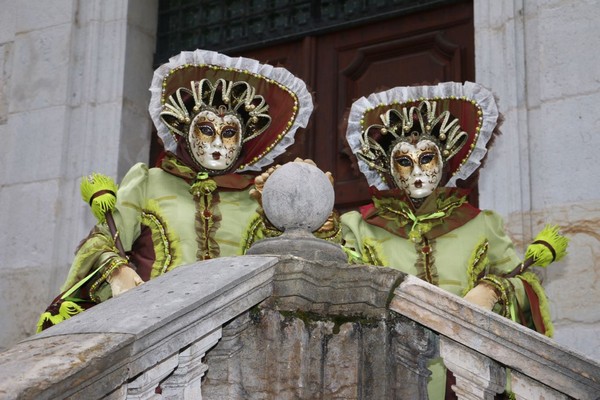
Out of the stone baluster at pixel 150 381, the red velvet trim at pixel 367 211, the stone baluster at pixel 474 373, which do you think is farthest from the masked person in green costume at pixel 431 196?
the stone baluster at pixel 150 381

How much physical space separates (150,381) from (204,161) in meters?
1.96

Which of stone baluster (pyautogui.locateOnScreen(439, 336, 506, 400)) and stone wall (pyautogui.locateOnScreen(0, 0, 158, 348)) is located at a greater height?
stone wall (pyautogui.locateOnScreen(0, 0, 158, 348))

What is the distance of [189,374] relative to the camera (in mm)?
2916

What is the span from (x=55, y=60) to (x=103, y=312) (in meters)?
4.19

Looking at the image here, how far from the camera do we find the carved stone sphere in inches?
137

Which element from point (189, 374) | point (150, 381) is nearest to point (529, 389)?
point (189, 374)

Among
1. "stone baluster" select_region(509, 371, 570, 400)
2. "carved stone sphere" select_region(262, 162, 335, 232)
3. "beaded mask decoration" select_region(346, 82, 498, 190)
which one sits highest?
"beaded mask decoration" select_region(346, 82, 498, 190)

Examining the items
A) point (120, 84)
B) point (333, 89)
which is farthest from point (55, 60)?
point (333, 89)

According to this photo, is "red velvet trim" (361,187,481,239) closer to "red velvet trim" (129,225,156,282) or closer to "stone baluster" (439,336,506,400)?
"red velvet trim" (129,225,156,282)

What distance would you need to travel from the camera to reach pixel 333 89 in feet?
20.8

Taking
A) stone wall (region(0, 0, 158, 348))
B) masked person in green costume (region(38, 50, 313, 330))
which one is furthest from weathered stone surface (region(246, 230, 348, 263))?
stone wall (region(0, 0, 158, 348))

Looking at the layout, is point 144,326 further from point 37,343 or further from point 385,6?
point 385,6

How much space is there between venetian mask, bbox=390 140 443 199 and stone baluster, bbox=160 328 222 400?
1755mm

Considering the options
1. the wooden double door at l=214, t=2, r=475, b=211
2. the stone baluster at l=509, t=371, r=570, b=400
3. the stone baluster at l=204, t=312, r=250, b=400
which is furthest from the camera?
the wooden double door at l=214, t=2, r=475, b=211
